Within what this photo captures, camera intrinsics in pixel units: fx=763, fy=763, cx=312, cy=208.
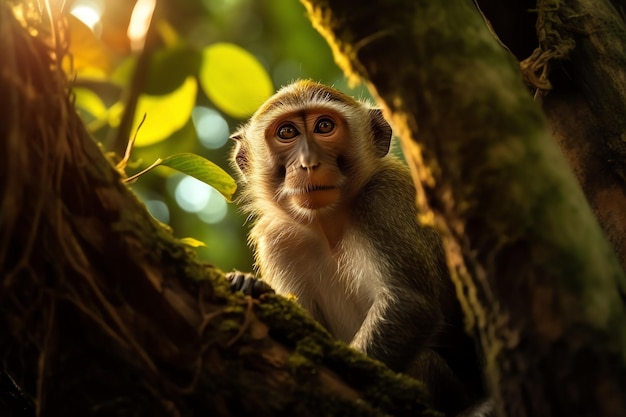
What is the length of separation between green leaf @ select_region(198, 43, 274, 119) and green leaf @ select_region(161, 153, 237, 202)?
136cm

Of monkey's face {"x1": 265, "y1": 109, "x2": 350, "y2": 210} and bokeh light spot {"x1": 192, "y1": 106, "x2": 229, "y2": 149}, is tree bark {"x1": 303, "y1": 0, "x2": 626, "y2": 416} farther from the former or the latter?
bokeh light spot {"x1": 192, "y1": 106, "x2": 229, "y2": 149}

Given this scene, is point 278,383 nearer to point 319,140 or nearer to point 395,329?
point 395,329

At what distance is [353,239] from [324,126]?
35.6 inches

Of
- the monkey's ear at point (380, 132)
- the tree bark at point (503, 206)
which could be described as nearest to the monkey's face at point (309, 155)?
the monkey's ear at point (380, 132)

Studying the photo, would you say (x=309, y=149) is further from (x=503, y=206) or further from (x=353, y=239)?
(x=503, y=206)

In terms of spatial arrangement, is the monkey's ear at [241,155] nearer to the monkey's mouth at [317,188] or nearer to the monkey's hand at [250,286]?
the monkey's mouth at [317,188]

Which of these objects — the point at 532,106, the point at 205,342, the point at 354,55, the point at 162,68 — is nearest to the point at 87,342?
the point at 205,342

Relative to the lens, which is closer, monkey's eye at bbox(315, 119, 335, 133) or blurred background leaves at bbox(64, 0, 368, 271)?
blurred background leaves at bbox(64, 0, 368, 271)

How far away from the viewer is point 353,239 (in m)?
4.87

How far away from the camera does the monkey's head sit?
4816 mm

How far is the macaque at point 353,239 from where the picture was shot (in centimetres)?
443

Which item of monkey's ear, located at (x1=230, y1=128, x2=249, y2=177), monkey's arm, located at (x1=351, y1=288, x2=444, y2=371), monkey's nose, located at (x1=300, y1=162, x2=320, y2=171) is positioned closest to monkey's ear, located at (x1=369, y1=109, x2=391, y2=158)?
monkey's nose, located at (x1=300, y1=162, x2=320, y2=171)

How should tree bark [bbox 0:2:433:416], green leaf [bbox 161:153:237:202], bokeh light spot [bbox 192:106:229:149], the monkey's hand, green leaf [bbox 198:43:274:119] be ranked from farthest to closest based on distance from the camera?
bokeh light spot [bbox 192:106:229:149], green leaf [bbox 198:43:274:119], green leaf [bbox 161:153:237:202], the monkey's hand, tree bark [bbox 0:2:433:416]

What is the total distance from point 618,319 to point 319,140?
133 inches
